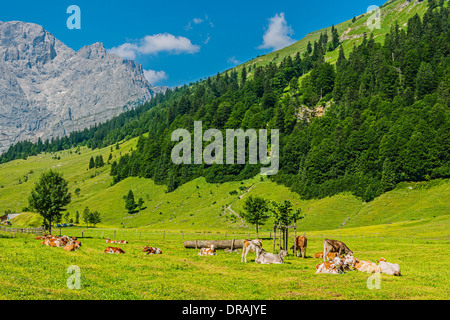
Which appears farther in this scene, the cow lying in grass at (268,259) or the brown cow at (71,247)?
the brown cow at (71,247)

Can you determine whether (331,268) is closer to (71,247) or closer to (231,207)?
(71,247)

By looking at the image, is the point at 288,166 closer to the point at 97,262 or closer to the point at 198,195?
the point at 198,195

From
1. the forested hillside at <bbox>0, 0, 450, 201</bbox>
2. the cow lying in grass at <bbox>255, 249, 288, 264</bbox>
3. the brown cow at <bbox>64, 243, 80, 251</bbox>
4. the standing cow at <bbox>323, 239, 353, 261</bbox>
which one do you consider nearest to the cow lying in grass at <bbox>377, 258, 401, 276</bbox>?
the standing cow at <bbox>323, 239, 353, 261</bbox>

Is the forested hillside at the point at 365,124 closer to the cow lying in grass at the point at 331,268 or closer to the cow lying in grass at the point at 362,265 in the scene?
the cow lying in grass at the point at 362,265

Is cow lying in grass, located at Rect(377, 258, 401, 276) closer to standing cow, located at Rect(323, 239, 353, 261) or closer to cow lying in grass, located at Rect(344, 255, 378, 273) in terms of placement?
cow lying in grass, located at Rect(344, 255, 378, 273)

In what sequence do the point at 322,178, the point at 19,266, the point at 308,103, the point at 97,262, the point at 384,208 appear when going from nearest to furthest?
the point at 19,266
the point at 97,262
the point at 384,208
the point at 322,178
the point at 308,103

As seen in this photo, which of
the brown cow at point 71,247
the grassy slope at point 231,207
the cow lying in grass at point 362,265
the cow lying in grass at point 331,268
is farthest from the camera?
the grassy slope at point 231,207

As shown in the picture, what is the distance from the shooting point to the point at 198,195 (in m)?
147

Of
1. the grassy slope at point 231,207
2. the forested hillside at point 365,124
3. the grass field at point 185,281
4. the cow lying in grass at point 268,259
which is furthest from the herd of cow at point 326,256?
the forested hillside at point 365,124

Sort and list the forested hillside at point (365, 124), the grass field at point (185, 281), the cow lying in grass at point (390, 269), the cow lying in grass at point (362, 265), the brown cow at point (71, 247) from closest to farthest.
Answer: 1. the grass field at point (185, 281)
2. the cow lying in grass at point (390, 269)
3. the cow lying in grass at point (362, 265)
4. the brown cow at point (71, 247)
5. the forested hillside at point (365, 124)

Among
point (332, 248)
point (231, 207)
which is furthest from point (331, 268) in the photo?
point (231, 207)

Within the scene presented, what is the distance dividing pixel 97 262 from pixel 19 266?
19.8 feet

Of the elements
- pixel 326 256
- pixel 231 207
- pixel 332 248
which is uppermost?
pixel 332 248
